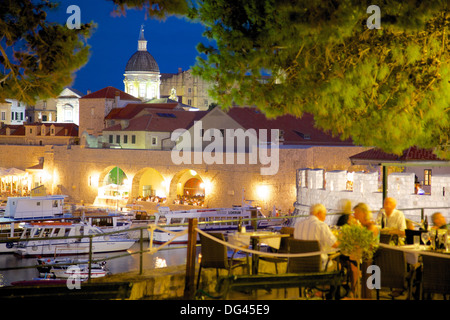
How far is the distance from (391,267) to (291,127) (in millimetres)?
34537

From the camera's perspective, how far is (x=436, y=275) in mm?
5082

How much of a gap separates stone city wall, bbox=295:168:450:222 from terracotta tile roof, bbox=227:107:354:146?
73.1 feet

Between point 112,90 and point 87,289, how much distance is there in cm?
4971

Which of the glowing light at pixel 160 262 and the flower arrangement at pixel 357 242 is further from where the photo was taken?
the glowing light at pixel 160 262

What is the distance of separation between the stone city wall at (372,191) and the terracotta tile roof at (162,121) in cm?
2867

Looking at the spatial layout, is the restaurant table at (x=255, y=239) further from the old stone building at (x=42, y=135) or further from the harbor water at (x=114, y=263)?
the old stone building at (x=42, y=135)

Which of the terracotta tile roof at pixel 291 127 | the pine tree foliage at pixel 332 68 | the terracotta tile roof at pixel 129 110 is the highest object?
the terracotta tile roof at pixel 129 110

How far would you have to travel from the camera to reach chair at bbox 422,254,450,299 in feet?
16.5

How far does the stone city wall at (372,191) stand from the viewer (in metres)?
12.9

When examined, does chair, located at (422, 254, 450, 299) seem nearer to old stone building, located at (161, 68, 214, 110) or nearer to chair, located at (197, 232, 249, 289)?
chair, located at (197, 232, 249, 289)

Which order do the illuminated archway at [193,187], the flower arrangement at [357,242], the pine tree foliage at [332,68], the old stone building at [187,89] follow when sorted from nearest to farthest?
the flower arrangement at [357,242]
the pine tree foliage at [332,68]
the illuminated archway at [193,187]
the old stone building at [187,89]

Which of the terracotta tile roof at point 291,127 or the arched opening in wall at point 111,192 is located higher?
the terracotta tile roof at point 291,127

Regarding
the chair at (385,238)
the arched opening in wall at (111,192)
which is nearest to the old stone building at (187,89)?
the arched opening in wall at (111,192)
